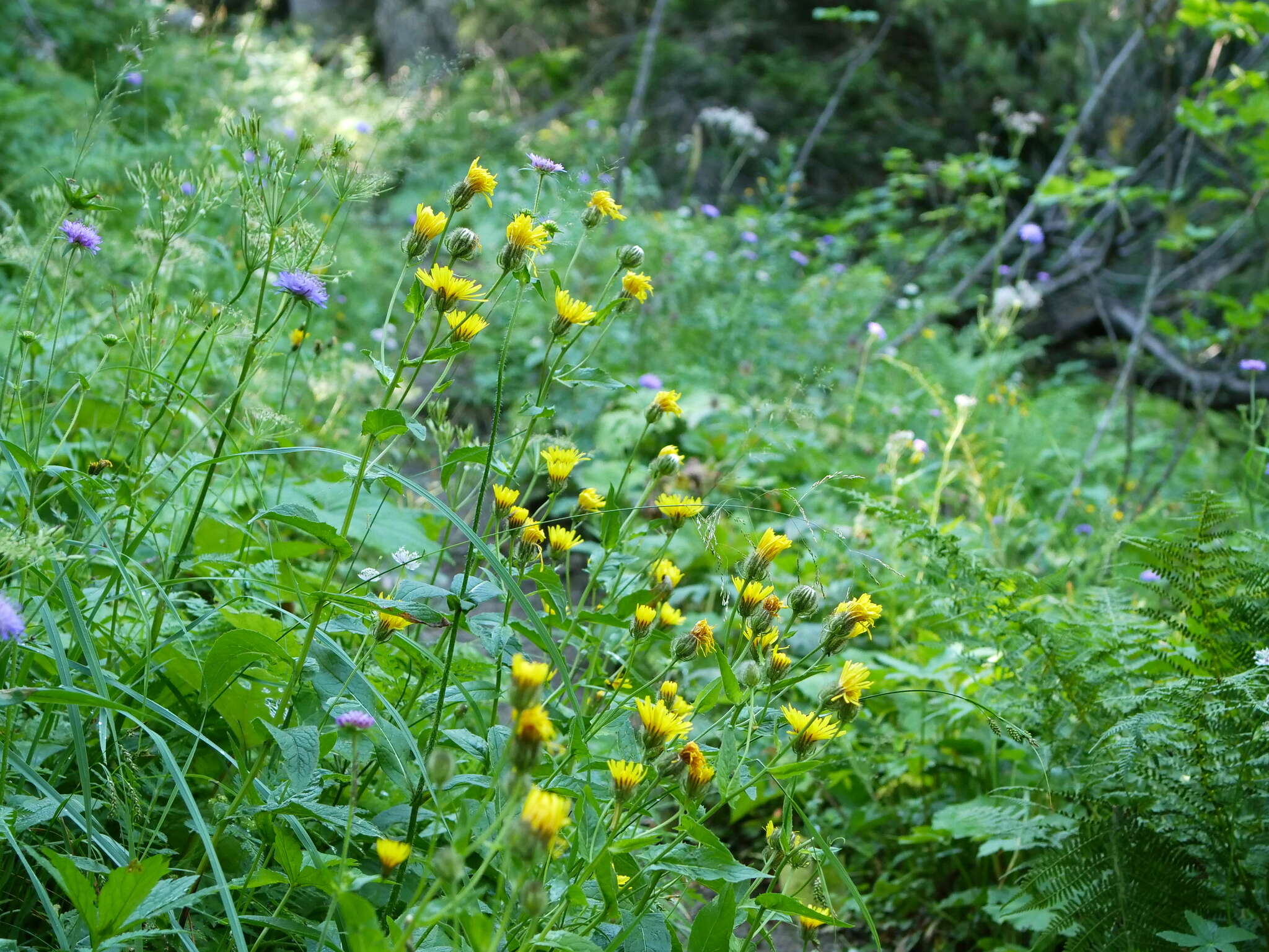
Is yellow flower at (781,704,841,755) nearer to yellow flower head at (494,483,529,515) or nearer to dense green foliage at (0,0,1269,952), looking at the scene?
dense green foliage at (0,0,1269,952)

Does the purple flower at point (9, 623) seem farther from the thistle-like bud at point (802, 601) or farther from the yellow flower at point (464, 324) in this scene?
the thistle-like bud at point (802, 601)

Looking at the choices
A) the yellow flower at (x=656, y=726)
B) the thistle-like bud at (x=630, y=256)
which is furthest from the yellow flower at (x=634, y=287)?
the yellow flower at (x=656, y=726)

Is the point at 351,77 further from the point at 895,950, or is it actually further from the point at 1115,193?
the point at 895,950

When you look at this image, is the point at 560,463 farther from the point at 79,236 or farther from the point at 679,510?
the point at 79,236

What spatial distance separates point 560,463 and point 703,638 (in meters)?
0.28

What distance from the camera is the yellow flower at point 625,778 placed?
2.82 ft

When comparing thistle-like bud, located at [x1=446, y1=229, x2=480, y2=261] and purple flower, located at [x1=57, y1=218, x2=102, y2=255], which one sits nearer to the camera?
thistle-like bud, located at [x1=446, y1=229, x2=480, y2=261]

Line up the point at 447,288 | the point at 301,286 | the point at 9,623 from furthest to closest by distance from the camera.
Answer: the point at 301,286
the point at 447,288
the point at 9,623

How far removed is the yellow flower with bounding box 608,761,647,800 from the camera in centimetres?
86

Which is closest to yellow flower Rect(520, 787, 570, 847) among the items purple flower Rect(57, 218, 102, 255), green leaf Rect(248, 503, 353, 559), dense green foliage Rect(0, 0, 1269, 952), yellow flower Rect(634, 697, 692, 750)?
dense green foliage Rect(0, 0, 1269, 952)

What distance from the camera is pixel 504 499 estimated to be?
1.17 m

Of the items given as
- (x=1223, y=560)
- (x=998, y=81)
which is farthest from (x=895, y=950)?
(x=998, y=81)

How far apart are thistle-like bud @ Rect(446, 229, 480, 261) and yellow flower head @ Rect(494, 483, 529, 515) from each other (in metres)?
0.27

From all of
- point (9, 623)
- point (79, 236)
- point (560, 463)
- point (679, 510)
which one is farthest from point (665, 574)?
point (79, 236)
